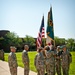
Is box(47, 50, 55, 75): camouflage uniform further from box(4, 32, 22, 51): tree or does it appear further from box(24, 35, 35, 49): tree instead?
box(24, 35, 35, 49): tree

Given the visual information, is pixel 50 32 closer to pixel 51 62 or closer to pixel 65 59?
pixel 65 59

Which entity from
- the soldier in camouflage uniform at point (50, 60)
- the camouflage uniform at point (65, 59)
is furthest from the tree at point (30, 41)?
the soldier in camouflage uniform at point (50, 60)

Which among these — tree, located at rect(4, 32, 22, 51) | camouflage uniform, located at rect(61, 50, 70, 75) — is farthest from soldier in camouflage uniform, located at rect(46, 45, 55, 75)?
tree, located at rect(4, 32, 22, 51)

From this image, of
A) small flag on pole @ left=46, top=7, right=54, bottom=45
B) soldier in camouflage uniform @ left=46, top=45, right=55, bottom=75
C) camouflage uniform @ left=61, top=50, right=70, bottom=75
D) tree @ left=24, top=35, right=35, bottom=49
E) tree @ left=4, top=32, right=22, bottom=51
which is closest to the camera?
soldier in camouflage uniform @ left=46, top=45, right=55, bottom=75

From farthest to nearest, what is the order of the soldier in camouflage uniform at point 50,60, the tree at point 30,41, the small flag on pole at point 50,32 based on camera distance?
the tree at point 30,41, the small flag on pole at point 50,32, the soldier in camouflage uniform at point 50,60

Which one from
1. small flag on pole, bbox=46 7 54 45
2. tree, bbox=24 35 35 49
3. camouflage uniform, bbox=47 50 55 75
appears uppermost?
small flag on pole, bbox=46 7 54 45

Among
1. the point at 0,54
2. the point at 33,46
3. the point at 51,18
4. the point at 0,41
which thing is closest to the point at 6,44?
the point at 0,41

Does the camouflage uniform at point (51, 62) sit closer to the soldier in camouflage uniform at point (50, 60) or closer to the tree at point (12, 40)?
the soldier in camouflage uniform at point (50, 60)

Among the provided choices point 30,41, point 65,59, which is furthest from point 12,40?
point 65,59

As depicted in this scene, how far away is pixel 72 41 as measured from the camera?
13412cm

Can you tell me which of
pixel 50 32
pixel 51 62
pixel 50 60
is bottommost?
pixel 51 62

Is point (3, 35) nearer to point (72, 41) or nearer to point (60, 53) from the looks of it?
point (72, 41)

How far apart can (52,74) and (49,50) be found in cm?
135

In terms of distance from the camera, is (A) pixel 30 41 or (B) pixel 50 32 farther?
(A) pixel 30 41
